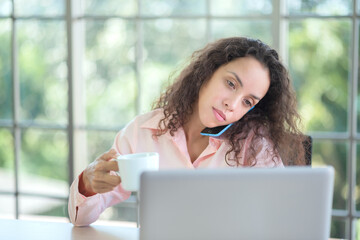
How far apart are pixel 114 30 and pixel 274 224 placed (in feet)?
6.95

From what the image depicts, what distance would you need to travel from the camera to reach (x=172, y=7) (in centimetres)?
292

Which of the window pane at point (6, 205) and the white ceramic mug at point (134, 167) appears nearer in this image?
the white ceramic mug at point (134, 167)

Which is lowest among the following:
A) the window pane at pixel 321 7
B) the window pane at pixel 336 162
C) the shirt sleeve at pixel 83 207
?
the window pane at pixel 336 162

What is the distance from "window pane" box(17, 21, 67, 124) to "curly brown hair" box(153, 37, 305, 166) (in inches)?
51.7

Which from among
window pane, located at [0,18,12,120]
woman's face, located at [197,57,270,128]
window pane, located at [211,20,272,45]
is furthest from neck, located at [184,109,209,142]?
window pane, located at [0,18,12,120]

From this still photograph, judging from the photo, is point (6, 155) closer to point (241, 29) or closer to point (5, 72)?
point (5, 72)

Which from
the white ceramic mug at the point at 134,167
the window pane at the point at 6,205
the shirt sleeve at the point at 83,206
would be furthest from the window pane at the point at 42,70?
the white ceramic mug at the point at 134,167

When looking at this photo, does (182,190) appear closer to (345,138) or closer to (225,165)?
(225,165)

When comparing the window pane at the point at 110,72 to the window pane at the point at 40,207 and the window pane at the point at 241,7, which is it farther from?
the window pane at the point at 40,207

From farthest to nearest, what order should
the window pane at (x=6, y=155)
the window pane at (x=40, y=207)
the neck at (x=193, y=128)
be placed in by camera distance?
the window pane at (x=40, y=207)
the window pane at (x=6, y=155)
the neck at (x=193, y=128)

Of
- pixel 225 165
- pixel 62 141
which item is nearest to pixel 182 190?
pixel 225 165

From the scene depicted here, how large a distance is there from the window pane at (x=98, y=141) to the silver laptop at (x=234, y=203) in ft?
6.53

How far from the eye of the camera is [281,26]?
2.50 meters

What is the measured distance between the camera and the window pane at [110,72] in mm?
2910
